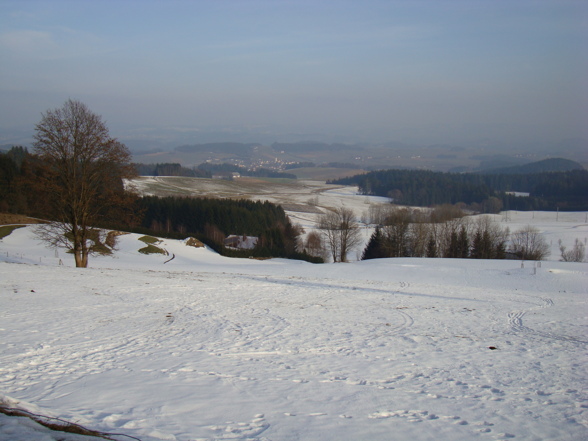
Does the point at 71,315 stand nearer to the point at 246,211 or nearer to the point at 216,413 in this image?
the point at 216,413

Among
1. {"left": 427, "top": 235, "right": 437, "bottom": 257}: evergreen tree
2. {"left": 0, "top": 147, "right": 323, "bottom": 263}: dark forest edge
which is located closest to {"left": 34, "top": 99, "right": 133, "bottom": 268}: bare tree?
{"left": 0, "top": 147, "right": 323, "bottom": 263}: dark forest edge

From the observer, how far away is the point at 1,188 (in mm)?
56125

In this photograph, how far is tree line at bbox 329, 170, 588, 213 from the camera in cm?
13025

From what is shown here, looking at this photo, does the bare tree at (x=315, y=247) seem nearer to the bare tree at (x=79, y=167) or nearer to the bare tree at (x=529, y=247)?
the bare tree at (x=529, y=247)

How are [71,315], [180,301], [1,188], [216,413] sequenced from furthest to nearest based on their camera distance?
[1,188]
[180,301]
[71,315]
[216,413]

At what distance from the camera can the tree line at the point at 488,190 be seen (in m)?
130

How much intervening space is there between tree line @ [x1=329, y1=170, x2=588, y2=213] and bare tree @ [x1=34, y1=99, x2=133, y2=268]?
4828 inches

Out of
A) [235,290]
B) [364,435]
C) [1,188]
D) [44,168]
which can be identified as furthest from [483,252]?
[1,188]

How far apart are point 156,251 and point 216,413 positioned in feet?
143

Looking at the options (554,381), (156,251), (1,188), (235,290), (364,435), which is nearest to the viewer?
(364,435)

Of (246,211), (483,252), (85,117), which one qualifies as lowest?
(483,252)

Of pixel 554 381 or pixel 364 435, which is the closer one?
pixel 364 435

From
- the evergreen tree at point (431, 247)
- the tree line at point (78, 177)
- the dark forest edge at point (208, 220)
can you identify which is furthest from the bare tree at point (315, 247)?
the tree line at point (78, 177)

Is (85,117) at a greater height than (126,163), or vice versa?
(85,117)
